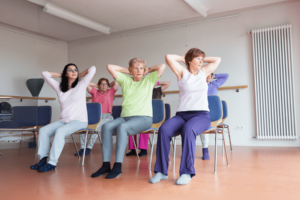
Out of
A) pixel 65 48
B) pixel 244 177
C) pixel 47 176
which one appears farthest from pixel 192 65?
pixel 65 48

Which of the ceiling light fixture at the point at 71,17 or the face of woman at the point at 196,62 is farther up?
the ceiling light fixture at the point at 71,17

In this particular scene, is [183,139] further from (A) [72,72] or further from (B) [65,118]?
(A) [72,72]

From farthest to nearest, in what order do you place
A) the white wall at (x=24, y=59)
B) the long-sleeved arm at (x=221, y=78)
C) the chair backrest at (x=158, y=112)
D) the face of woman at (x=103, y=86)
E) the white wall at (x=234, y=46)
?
the white wall at (x=234, y=46), the face of woman at (x=103, y=86), the long-sleeved arm at (x=221, y=78), the white wall at (x=24, y=59), the chair backrest at (x=158, y=112)

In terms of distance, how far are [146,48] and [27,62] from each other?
239 cm

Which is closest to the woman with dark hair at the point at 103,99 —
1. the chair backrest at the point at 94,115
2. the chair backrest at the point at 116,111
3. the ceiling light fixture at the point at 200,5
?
the chair backrest at the point at 116,111

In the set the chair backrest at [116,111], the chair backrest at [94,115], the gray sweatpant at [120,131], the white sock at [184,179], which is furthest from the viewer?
the chair backrest at [116,111]

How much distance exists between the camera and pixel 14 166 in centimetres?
286

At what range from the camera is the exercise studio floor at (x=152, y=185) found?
1.71 m

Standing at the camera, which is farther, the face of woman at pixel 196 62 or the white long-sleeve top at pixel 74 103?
the white long-sleeve top at pixel 74 103

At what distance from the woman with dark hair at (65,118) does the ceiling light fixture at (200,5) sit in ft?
6.86

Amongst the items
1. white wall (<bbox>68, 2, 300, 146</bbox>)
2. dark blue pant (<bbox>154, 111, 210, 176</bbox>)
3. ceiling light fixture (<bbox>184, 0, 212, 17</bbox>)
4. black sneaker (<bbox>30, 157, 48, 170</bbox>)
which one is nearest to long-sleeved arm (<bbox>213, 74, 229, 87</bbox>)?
white wall (<bbox>68, 2, 300, 146</bbox>)

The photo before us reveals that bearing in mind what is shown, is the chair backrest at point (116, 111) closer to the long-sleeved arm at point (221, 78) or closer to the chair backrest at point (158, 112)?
the chair backrest at point (158, 112)

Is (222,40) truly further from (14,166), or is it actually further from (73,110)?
(14,166)

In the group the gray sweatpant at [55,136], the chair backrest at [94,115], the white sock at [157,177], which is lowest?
the white sock at [157,177]
